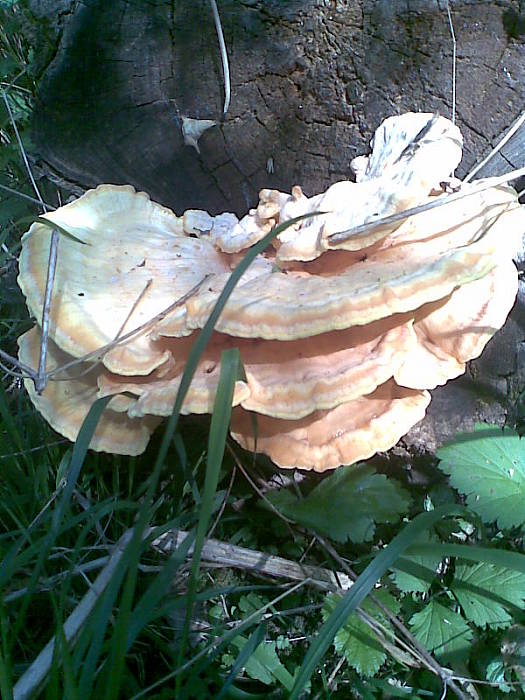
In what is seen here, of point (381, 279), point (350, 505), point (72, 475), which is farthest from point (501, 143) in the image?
point (72, 475)

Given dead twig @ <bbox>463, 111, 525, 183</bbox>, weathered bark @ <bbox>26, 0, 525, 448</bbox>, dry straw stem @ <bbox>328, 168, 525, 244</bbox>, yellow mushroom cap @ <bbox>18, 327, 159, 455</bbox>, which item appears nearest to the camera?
dry straw stem @ <bbox>328, 168, 525, 244</bbox>

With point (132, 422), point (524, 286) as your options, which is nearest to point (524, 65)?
point (524, 286)

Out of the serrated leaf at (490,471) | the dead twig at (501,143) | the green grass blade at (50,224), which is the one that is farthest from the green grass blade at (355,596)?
the green grass blade at (50,224)

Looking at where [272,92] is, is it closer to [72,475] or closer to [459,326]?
[459,326]

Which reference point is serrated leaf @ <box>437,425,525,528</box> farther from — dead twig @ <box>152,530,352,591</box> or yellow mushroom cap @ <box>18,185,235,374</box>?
yellow mushroom cap @ <box>18,185,235,374</box>

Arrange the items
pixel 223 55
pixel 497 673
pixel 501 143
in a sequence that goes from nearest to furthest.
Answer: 1. pixel 497 673
2. pixel 501 143
3. pixel 223 55

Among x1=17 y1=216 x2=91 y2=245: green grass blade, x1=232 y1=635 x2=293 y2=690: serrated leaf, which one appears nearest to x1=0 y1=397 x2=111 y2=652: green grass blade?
x1=17 y1=216 x2=91 y2=245: green grass blade
